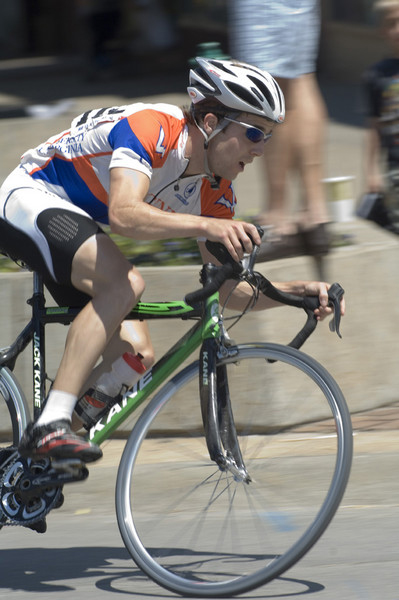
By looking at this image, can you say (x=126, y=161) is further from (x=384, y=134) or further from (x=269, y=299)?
(x=384, y=134)

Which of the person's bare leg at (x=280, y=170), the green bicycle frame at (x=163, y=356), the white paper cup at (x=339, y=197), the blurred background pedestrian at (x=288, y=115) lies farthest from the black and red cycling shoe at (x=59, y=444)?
the white paper cup at (x=339, y=197)

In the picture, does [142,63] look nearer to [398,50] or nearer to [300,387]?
[398,50]

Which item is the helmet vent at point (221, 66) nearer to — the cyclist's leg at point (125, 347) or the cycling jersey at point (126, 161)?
the cycling jersey at point (126, 161)

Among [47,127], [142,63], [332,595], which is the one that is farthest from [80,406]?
[142,63]

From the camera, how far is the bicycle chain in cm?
419

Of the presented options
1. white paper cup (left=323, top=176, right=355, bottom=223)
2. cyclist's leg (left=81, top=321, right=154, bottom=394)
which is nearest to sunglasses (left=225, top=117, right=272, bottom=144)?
cyclist's leg (left=81, top=321, right=154, bottom=394)

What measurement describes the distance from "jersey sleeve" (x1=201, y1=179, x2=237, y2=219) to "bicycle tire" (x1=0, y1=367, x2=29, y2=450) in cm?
99

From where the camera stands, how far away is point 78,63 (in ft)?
64.0

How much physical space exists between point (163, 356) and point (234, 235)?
2.02 feet

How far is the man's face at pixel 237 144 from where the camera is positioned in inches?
159

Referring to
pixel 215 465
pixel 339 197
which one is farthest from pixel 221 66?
pixel 339 197

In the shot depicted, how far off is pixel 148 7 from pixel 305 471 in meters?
14.9

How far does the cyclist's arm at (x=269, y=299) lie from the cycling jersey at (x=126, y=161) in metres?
0.25

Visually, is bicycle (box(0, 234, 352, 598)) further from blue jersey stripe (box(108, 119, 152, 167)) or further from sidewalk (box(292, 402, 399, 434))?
sidewalk (box(292, 402, 399, 434))
